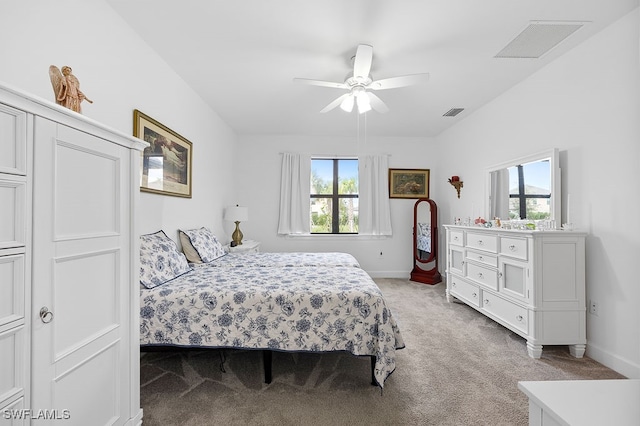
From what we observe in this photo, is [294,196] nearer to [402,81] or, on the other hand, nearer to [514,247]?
[402,81]

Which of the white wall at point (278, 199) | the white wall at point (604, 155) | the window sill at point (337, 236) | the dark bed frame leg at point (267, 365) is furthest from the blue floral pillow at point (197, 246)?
the white wall at point (604, 155)

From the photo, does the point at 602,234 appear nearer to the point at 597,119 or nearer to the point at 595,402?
the point at 597,119

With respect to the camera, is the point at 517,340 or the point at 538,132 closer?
the point at 517,340

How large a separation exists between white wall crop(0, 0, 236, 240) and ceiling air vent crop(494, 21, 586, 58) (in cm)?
305

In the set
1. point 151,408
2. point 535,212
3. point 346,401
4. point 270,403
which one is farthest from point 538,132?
point 151,408

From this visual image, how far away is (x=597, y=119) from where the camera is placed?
7.87 ft

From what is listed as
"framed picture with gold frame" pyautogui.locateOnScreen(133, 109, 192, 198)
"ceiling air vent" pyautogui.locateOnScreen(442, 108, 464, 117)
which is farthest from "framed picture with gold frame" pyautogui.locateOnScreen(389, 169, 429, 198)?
"framed picture with gold frame" pyautogui.locateOnScreen(133, 109, 192, 198)

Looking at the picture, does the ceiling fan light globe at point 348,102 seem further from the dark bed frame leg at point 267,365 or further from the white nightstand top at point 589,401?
the white nightstand top at point 589,401

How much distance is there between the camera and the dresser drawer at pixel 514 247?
2596mm

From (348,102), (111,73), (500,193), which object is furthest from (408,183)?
(111,73)

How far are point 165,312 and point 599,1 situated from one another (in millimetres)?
3579

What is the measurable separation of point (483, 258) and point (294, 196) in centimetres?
313

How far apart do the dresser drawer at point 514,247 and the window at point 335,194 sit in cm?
286

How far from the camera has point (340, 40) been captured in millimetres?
2410
